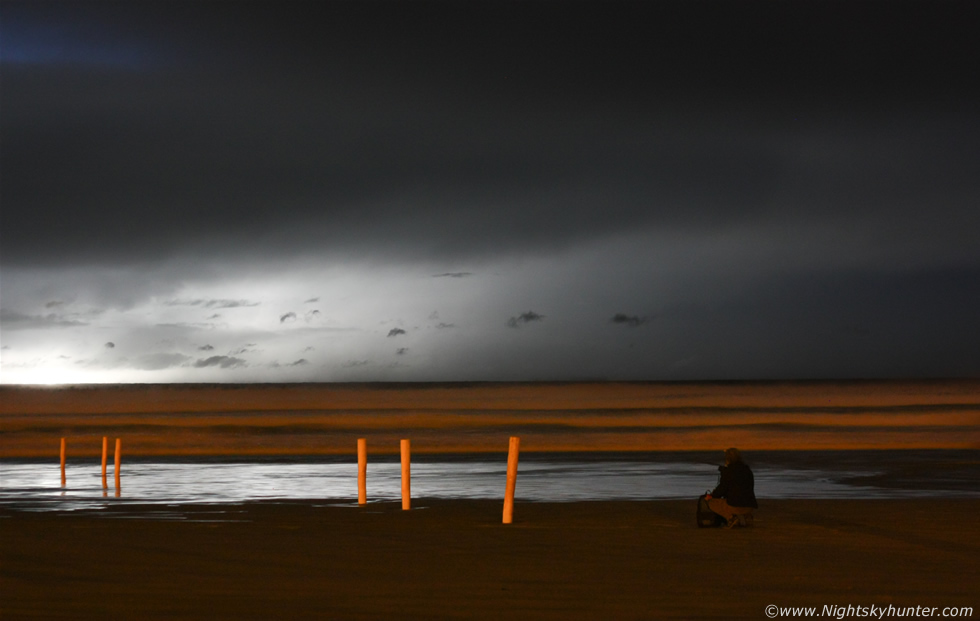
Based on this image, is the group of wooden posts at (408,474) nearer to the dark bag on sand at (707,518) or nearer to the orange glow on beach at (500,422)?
the dark bag on sand at (707,518)

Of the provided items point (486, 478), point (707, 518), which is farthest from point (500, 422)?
point (707, 518)

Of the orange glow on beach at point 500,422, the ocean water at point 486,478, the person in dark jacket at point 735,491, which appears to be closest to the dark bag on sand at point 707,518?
the person in dark jacket at point 735,491

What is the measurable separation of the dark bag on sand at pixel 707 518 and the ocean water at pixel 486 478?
287 inches

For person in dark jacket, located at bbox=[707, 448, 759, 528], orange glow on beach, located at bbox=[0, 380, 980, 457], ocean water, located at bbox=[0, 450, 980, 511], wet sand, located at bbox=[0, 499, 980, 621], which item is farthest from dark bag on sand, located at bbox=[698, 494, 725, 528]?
orange glow on beach, located at bbox=[0, 380, 980, 457]

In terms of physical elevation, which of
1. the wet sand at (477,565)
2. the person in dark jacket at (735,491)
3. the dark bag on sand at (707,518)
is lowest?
the wet sand at (477,565)

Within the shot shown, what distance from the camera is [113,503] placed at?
82.7ft

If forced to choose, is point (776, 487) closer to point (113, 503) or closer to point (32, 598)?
point (113, 503)

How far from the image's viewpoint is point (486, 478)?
112ft

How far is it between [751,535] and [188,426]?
7361 cm

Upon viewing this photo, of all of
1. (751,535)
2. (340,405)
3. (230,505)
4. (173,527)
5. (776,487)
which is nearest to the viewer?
(751,535)

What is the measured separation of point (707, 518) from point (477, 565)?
17.6 ft

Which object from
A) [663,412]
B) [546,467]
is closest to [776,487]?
[546,467]

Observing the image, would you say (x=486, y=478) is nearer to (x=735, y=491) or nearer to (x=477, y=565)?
(x=735, y=491)

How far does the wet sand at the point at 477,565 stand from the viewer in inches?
449
